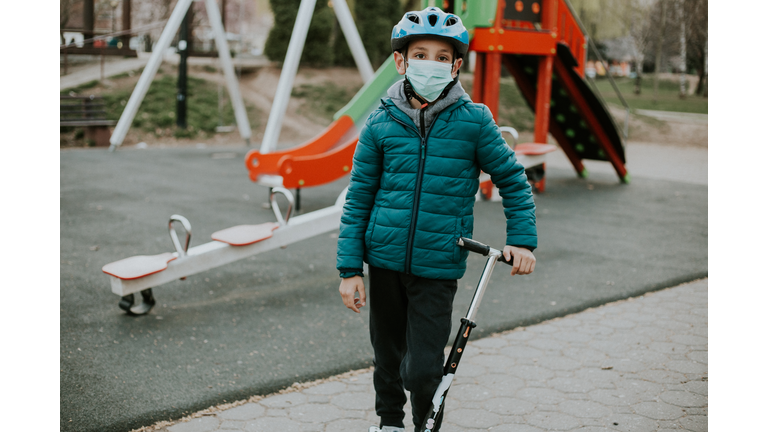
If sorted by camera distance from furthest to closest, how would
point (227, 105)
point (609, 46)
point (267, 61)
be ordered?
1. point (267, 61)
2. point (609, 46)
3. point (227, 105)

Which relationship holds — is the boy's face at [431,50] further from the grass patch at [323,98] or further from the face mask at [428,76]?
the grass patch at [323,98]

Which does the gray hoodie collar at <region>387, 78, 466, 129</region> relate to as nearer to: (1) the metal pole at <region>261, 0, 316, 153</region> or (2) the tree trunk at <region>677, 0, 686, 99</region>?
(1) the metal pole at <region>261, 0, 316, 153</region>

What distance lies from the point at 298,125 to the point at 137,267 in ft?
53.3

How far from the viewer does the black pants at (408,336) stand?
8.48ft

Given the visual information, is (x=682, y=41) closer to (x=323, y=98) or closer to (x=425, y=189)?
(x=323, y=98)

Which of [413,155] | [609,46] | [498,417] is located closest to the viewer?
[413,155]

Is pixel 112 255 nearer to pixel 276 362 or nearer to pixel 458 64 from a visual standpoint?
pixel 276 362

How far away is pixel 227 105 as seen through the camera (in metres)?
20.6

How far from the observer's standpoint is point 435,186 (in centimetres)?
254

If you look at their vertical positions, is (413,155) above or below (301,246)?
above

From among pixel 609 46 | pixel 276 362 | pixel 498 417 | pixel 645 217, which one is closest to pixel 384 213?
pixel 498 417

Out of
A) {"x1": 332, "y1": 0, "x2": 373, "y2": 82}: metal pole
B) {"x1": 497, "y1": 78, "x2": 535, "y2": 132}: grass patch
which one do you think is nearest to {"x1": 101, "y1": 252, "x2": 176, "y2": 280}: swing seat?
{"x1": 332, "y1": 0, "x2": 373, "y2": 82}: metal pole

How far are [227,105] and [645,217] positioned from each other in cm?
1470

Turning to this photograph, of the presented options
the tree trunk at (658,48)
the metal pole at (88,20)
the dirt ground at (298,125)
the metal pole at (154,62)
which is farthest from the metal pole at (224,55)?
the tree trunk at (658,48)
